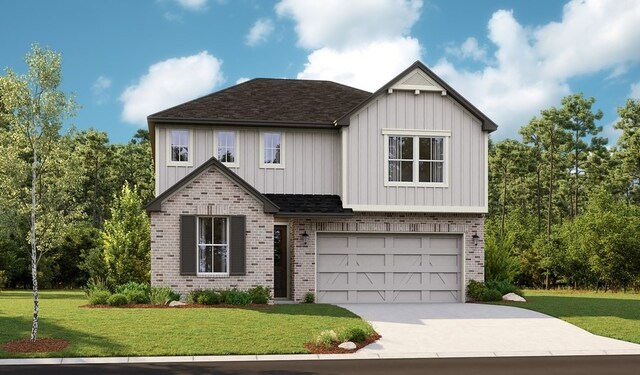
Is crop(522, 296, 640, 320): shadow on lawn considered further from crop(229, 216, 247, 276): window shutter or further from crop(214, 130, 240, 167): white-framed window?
crop(214, 130, 240, 167): white-framed window

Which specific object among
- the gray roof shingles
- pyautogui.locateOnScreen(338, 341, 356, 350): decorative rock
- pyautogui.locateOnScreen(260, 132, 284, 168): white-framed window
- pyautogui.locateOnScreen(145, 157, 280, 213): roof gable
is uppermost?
the gray roof shingles

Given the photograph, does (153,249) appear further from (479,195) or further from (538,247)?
(538,247)

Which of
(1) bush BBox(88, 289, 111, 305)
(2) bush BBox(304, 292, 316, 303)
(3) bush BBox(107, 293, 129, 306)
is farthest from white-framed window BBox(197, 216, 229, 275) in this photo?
(2) bush BBox(304, 292, 316, 303)

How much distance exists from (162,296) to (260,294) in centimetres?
293

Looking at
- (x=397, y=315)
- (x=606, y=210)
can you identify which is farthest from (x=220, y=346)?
(x=606, y=210)

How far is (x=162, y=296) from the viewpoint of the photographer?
19.8 meters

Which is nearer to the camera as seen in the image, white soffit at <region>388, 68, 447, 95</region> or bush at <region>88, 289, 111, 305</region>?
bush at <region>88, 289, 111, 305</region>

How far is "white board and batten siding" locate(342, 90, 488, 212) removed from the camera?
22969mm

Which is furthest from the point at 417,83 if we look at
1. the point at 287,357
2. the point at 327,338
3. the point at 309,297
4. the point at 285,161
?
the point at 287,357

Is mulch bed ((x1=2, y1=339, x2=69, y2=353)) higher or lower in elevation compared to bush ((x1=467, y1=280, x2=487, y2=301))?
higher

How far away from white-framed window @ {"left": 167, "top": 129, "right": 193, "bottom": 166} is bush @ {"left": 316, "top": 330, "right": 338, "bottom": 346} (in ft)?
34.8

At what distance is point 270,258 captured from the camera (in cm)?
2128

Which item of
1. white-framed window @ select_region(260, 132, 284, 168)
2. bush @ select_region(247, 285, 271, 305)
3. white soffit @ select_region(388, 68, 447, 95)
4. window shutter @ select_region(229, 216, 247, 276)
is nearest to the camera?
bush @ select_region(247, 285, 271, 305)

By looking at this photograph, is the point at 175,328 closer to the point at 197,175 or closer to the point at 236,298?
the point at 236,298
